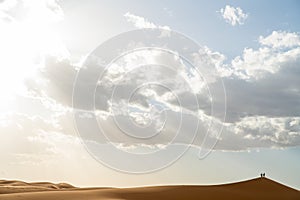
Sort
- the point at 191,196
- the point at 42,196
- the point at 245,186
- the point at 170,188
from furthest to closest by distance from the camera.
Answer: the point at 245,186 < the point at 170,188 < the point at 191,196 < the point at 42,196

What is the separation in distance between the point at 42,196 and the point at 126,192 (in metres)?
5.46

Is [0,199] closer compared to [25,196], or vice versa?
[0,199]

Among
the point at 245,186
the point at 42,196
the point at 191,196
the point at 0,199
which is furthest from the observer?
the point at 245,186

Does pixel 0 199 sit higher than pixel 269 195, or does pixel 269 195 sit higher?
pixel 269 195

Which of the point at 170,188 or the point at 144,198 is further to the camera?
the point at 170,188

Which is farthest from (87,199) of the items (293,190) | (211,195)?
(293,190)

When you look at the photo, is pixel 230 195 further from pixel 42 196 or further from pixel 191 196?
pixel 42 196

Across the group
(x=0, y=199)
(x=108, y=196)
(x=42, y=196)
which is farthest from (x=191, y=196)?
(x=0, y=199)

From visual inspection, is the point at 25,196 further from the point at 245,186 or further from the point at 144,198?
the point at 245,186

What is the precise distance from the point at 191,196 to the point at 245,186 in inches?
246

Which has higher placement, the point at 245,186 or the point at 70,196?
the point at 245,186

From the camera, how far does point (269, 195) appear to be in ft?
83.6

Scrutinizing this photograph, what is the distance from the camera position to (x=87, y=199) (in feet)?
66.4

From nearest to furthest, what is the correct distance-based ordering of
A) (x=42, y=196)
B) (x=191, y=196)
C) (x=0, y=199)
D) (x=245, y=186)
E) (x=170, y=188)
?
(x=0, y=199) < (x=42, y=196) < (x=191, y=196) < (x=170, y=188) < (x=245, y=186)
